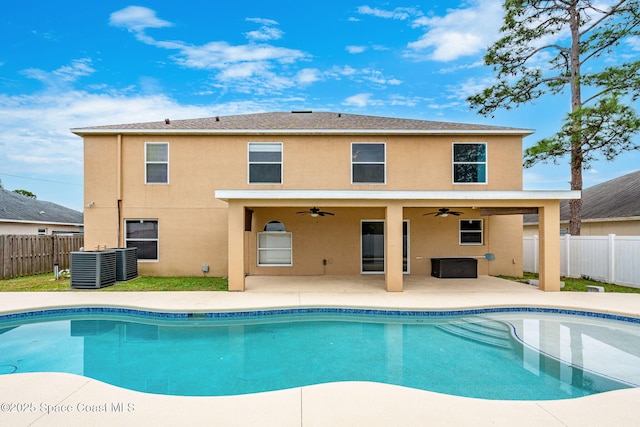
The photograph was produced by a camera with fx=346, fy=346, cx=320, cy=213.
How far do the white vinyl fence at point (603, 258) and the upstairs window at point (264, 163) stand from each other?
36.2 feet

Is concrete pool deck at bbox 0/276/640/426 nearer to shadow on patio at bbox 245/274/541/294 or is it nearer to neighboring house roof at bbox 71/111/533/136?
shadow on patio at bbox 245/274/541/294

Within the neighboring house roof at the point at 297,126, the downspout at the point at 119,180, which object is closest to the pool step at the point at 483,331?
the neighboring house roof at the point at 297,126

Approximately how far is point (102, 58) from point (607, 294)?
20606 mm

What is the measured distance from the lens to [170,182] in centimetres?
1257

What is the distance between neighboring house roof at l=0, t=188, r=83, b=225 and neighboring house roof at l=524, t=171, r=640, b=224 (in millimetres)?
28505

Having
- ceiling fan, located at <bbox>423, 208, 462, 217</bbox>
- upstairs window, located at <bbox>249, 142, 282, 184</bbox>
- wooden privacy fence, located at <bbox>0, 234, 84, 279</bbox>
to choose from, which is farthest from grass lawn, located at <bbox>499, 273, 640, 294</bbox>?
wooden privacy fence, located at <bbox>0, 234, 84, 279</bbox>

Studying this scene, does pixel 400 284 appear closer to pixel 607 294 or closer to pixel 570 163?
pixel 607 294

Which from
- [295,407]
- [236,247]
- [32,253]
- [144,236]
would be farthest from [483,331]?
[32,253]

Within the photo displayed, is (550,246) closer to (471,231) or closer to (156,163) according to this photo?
(471,231)

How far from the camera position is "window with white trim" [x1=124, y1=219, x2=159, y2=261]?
1257cm

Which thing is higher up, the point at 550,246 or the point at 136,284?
the point at 550,246

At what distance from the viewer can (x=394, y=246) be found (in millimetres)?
10016

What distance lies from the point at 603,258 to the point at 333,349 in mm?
10876

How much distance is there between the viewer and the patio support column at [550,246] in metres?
10.1
